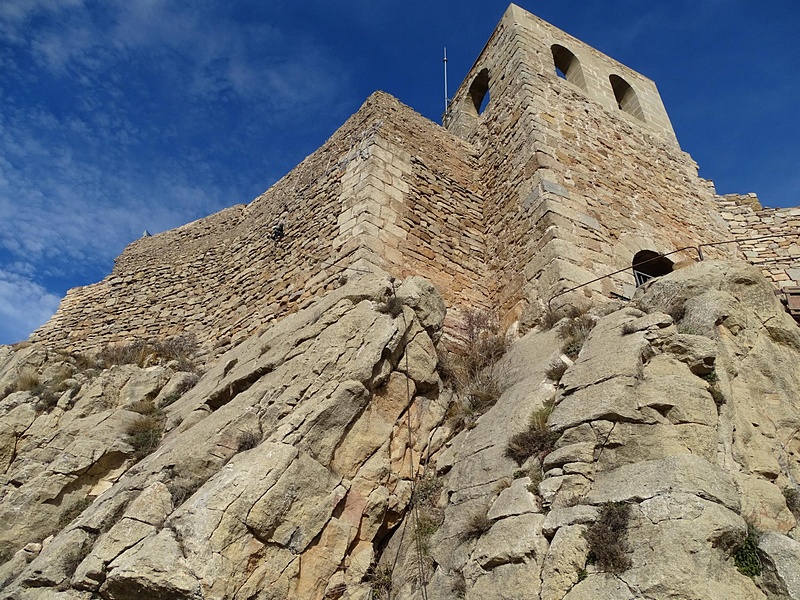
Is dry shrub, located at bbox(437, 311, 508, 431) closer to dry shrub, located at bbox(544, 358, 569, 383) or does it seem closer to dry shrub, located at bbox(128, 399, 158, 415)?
dry shrub, located at bbox(544, 358, 569, 383)

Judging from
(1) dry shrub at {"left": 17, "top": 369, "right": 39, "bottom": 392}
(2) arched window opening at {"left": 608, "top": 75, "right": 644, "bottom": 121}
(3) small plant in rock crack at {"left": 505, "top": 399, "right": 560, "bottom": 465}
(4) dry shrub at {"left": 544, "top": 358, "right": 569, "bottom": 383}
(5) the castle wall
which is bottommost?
(3) small plant in rock crack at {"left": 505, "top": 399, "right": 560, "bottom": 465}

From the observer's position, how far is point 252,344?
7.42 meters

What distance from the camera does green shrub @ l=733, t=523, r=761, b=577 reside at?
329 centimetres

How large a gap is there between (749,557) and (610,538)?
0.76 metres

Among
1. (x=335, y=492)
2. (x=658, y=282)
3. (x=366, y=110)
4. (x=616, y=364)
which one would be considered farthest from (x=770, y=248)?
(x=335, y=492)

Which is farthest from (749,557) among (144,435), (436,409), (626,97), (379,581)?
(626,97)

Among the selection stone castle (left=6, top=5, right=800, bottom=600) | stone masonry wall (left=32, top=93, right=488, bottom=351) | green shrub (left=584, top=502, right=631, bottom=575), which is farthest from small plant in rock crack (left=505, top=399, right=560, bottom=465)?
stone masonry wall (left=32, top=93, right=488, bottom=351)

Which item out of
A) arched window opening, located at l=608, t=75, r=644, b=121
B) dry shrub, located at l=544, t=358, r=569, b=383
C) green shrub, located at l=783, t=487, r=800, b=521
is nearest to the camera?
green shrub, located at l=783, t=487, r=800, b=521

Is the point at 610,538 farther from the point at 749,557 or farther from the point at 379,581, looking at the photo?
the point at 379,581

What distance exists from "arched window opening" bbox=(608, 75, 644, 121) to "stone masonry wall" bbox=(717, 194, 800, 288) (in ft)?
8.14

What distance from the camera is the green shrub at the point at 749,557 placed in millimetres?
3285

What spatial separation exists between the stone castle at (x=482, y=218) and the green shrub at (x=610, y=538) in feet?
12.7

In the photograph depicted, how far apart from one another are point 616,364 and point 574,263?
10.7 feet

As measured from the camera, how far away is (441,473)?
5305 mm
